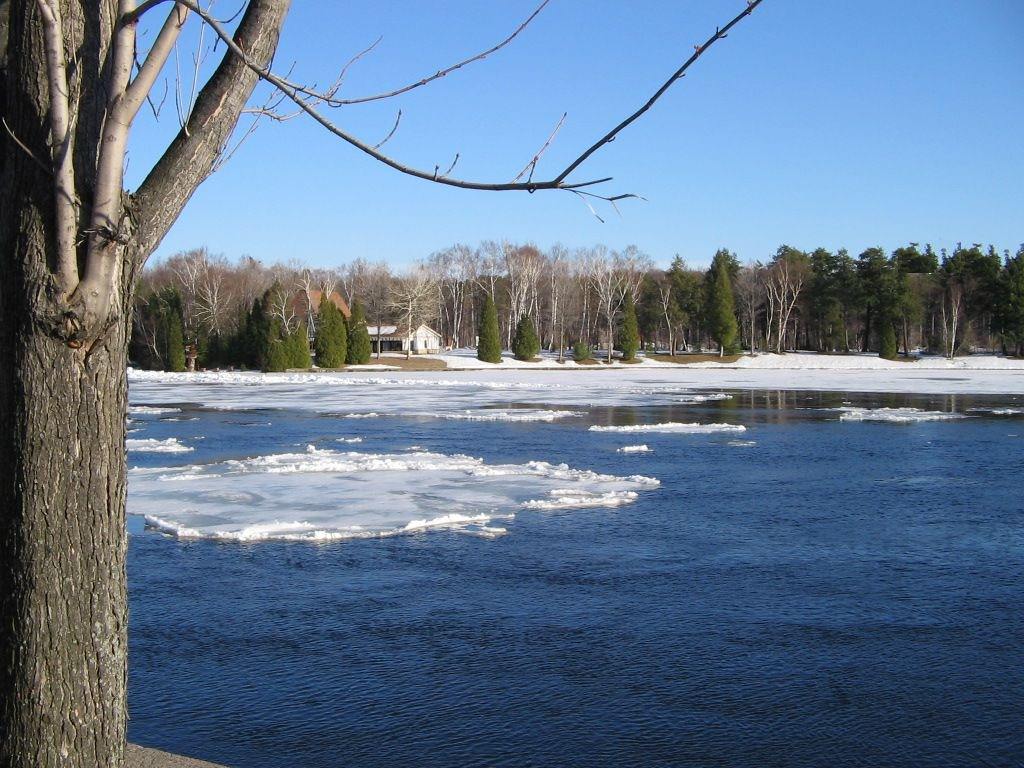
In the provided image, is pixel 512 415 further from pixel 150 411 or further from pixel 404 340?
pixel 404 340

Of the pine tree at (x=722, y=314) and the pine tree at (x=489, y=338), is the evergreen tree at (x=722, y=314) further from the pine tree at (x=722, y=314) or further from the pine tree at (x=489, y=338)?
the pine tree at (x=489, y=338)

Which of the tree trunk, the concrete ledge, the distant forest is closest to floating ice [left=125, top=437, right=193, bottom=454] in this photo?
the concrete ledge

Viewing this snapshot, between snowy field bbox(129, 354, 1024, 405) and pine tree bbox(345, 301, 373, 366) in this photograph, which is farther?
pine tree bbox(345, 301, 373, 366)

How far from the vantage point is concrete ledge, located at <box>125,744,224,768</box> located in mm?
4668

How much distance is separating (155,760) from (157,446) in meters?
16.5

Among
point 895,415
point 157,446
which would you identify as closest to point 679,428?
point 895,415

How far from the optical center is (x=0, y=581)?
11.0 ft

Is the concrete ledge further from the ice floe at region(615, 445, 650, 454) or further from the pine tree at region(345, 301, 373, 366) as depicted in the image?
the pine tree at region(345, 301, 373, 366)

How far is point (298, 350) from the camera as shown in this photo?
6206cm

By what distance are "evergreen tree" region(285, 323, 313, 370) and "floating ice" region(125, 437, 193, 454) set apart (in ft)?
133

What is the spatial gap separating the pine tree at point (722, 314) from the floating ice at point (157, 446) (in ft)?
196

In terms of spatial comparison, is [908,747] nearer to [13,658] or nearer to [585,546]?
[13,658]

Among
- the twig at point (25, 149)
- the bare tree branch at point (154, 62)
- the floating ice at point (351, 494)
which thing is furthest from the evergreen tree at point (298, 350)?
the bare tree branch at point (154, 62)

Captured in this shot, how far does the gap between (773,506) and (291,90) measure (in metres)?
11.1
